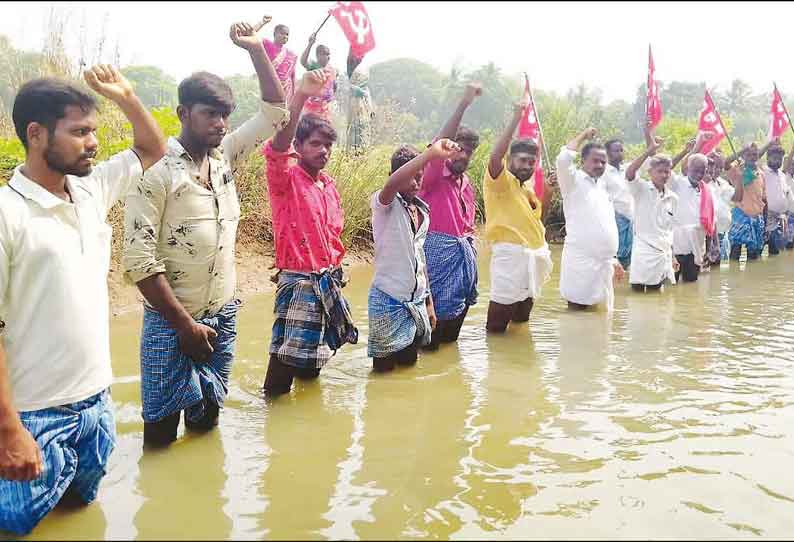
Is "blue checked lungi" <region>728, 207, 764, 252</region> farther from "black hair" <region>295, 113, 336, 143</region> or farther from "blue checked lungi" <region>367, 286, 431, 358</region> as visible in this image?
"black hair" <region>295, 113, 336, 143</region>

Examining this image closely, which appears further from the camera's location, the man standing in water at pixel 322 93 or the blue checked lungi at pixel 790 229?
the blue checked lungi at pixel 790 229

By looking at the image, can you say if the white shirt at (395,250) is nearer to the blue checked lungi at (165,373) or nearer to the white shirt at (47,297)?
the blue checked lungi at (165,373)

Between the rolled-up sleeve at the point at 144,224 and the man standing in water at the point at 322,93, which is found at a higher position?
the man standing in water at the point at 322,93

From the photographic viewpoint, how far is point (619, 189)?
346 inches

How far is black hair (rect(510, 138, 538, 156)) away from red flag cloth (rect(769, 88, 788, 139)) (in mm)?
8011

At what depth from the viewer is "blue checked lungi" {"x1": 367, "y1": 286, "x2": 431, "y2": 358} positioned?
4.87 metres

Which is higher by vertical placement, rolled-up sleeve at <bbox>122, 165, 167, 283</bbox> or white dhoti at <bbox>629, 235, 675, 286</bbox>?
rolled-up sleeve at <bbox>122, 165, 167, 283</bbox>

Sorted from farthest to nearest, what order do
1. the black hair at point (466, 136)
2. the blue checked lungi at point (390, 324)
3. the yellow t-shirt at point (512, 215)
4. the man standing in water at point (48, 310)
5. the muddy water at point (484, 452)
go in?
the yellow t-shirt at point (512, 215) → the black hair at point (466, 136) → the blue checked lungi at point (390, 324) → the muddy water at point (484, 452) → the man standing in water at point (48, 310)

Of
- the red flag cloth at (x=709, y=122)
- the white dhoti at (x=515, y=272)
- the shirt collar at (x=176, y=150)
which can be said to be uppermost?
the red flag cloth at (x=709, y=122)

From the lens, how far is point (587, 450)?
11.6 ft

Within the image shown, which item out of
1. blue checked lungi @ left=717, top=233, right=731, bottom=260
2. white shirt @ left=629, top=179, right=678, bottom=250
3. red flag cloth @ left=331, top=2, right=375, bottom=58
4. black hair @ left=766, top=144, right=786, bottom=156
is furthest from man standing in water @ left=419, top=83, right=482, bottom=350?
black hair @ left=766, top=144, right=786, bottom=156

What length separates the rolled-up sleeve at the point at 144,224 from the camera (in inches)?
127

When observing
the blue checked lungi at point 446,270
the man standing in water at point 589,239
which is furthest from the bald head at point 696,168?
the blue checked lungi at point 446,270

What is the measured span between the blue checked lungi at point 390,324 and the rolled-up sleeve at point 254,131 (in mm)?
1514
